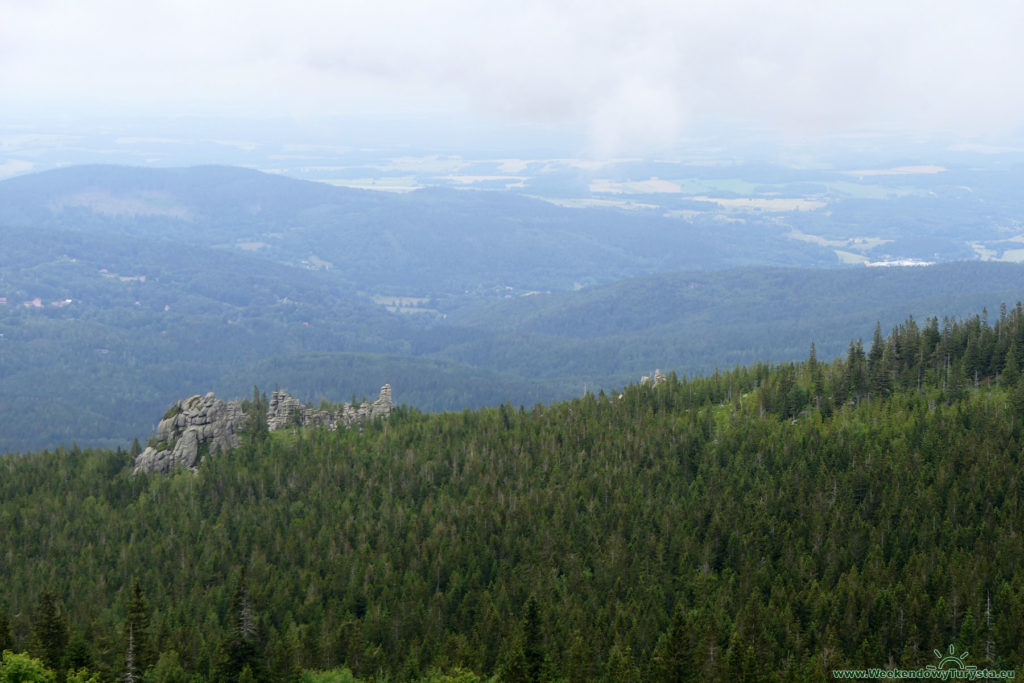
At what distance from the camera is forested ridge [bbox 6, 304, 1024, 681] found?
354 feet

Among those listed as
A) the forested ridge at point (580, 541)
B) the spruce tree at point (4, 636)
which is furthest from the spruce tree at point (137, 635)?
the spruce tree at point (4, 636)

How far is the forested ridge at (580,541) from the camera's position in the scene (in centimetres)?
10800

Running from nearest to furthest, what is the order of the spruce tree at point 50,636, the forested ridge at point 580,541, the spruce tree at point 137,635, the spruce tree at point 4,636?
1. the spruce tree at point 4,636
2. the spruce tree at point 137,635
3. the spruce tree at point 50,636
4. the forested ridge at point 580,541

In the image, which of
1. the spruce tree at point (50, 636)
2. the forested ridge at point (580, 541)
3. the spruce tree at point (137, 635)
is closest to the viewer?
the spruce tree at point (137, 635)

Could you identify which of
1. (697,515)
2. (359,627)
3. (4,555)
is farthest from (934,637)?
(4,555)

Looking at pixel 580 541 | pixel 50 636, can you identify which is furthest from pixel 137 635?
pixel 580 541

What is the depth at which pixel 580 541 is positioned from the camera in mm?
146250

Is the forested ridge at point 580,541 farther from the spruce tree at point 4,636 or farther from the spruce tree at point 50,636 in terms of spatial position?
the spruce tree at point 4,636

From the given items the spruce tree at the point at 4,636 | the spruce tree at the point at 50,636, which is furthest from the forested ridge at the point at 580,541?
the spruce tree at the point at 4,636

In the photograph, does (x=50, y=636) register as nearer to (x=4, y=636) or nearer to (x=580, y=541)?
(x=4, y=636)

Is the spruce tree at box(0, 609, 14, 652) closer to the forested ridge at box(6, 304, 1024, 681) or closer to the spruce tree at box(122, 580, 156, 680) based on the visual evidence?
the forested ridge at box(6, 304, 1024, 681)

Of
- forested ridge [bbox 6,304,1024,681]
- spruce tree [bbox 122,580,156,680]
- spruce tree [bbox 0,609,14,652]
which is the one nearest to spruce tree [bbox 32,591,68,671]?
forested ridge [bbox 6,304,1024,681]

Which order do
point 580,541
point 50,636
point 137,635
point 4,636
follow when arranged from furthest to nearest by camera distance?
point 580,541 → point 50,636 → point 137,635 → point 4,636

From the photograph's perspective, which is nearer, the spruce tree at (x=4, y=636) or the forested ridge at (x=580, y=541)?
the spruce tree at (x=4, y=636)
